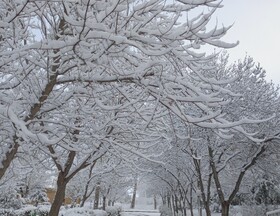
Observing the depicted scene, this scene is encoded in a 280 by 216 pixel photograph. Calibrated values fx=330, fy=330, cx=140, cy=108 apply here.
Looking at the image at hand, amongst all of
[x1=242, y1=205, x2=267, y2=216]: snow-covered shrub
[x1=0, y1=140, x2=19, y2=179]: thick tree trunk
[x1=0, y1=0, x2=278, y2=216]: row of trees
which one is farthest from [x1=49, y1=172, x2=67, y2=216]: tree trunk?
[x1=242, y1=205, x2=267, y2=216]: snow-covered shrub

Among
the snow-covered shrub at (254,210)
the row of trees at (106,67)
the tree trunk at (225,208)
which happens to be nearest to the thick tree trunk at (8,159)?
the row of trees at (106,67)

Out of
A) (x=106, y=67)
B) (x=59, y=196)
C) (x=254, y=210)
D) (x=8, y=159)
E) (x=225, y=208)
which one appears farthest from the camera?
(x=254, y=210)

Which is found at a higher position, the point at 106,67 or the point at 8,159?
the point at 106,67

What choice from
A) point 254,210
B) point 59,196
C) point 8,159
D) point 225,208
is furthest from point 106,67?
point 254,210

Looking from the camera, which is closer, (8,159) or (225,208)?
(8,159)

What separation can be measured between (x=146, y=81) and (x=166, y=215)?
1212 inches

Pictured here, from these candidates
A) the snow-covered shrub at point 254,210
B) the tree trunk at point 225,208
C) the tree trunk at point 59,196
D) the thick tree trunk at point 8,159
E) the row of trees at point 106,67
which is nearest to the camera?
the row of trees at point 106,67

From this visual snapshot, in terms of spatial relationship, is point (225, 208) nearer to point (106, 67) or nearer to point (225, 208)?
point (225, 208)

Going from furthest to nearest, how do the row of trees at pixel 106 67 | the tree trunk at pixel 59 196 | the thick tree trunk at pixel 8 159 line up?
the tree trunk at pixel 59 196
the thick tree trunk at pixel 8 159
the row of trees at pixel 106 67

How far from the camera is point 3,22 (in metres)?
3.42

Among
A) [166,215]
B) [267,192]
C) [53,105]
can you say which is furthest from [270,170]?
[166,215]

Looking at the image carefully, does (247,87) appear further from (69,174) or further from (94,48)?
(94,48)

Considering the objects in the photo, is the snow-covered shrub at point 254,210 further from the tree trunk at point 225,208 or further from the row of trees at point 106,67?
the row of trees at point 106,67

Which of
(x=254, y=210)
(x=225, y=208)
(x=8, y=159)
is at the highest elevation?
(x=254, y=210)
